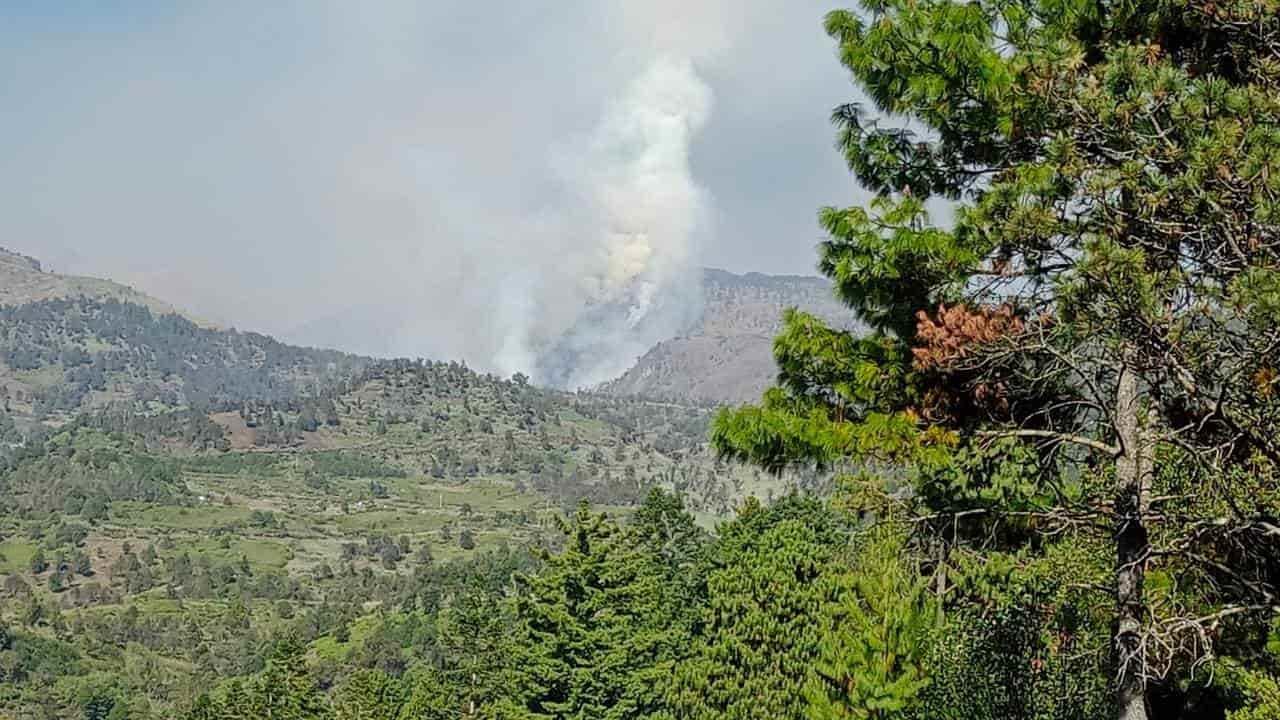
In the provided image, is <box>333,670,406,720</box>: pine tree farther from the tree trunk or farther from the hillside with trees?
the tree trunk

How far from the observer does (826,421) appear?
9.70 meters

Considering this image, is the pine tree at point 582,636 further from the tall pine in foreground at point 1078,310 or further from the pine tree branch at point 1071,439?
the pine tree branch at point 1071,439

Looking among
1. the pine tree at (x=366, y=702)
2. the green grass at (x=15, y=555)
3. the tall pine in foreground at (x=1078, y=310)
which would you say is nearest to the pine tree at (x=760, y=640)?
the tall pine in foreground at (x=1078, y=310)

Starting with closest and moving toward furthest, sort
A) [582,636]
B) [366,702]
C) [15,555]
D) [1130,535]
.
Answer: [1130,535] < [582,636] < [366,702] < [15,555]

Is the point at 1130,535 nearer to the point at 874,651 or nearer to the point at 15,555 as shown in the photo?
the point at 874,651

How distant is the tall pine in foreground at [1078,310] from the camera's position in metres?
6.63

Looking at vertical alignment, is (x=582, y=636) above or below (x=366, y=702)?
above

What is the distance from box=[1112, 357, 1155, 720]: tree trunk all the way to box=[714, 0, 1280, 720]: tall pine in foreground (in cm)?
2

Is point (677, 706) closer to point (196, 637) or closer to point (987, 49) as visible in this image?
point (987, 49)

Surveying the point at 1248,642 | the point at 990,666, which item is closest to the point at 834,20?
the point at 1248,642

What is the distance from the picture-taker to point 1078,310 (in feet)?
22.9

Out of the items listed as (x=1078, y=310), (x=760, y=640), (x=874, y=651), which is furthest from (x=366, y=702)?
(x=1078, y=310)

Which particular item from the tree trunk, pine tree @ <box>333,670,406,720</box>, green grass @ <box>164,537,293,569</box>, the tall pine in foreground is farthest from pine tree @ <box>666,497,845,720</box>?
green grass @ <box>164,537,293,569</box>

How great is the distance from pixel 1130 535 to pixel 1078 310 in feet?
6.42
